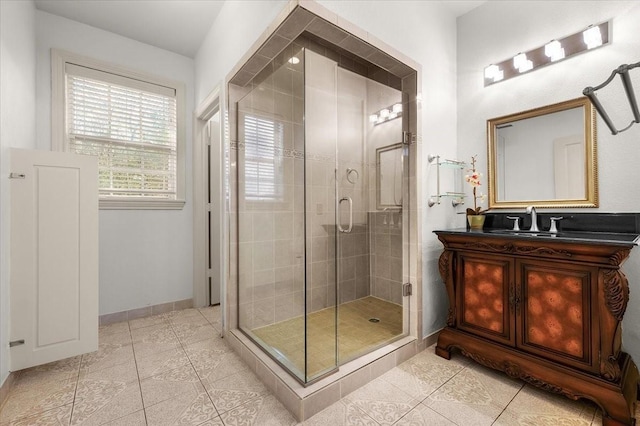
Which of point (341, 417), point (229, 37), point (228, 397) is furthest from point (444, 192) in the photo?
point (229, 37)

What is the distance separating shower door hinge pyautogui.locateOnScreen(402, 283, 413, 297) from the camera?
87.7 inches

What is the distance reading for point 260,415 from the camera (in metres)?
1.51

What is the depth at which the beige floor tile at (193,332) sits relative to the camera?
2469 mm

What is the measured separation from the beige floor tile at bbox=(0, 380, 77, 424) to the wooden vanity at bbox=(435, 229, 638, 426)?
2564mm

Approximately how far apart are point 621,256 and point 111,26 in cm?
447

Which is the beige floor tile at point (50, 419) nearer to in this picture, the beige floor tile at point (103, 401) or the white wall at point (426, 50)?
the beige floor tile at point (103, 401)

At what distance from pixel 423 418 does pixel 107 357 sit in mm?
2351

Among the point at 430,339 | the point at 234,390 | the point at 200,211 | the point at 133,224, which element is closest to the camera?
the point at 234,390

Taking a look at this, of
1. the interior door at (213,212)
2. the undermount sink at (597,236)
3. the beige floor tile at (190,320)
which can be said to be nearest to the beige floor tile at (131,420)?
the beige floor tile at (190,320)

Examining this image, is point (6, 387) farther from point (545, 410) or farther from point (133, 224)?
point (545, 410)

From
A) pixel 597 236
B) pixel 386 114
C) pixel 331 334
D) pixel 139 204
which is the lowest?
pixel 331 334

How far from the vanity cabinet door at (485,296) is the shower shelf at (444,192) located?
0.50 metres

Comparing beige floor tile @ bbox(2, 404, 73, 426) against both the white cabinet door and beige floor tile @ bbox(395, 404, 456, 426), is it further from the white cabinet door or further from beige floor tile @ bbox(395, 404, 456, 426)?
beige floor tile @ bbox(395, 404, 456, 426)

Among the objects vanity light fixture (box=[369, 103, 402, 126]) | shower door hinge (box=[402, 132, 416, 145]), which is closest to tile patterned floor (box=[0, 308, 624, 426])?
shower door hinge (box=[402, 132, 416, 145])
